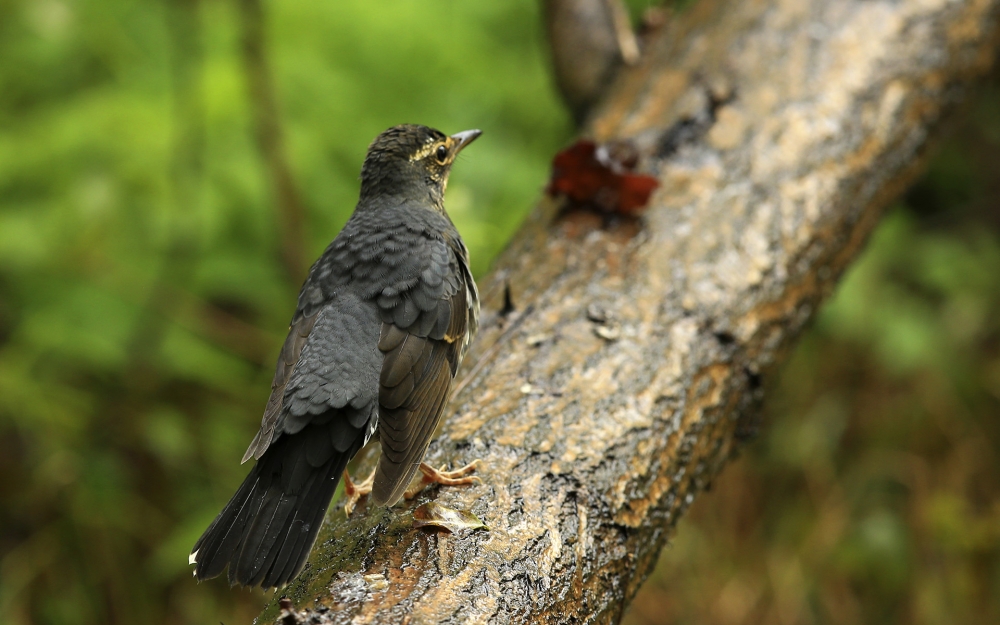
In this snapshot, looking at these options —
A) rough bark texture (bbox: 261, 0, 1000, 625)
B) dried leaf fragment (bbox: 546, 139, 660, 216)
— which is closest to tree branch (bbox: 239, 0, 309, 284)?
rough bark texture (bbox: 261, 0, 1000, 625)

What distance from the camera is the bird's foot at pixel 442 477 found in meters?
2.50

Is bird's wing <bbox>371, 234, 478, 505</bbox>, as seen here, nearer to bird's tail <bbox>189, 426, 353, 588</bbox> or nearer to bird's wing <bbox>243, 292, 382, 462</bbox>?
bird's wing <bbox>243, 292, 382, 462</bbox>

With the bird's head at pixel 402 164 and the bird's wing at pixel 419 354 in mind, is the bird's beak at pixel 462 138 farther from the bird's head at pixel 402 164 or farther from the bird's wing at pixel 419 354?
the bird's wing at pixel 419 354

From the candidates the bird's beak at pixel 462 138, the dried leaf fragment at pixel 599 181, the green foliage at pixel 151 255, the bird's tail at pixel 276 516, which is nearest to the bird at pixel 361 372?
the bird's tail at pixel 276 516

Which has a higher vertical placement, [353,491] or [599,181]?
[599,181]

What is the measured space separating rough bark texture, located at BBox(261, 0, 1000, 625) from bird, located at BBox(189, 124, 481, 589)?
0.53 feet

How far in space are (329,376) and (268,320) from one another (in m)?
3.14

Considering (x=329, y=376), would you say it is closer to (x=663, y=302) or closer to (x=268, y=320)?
(x=663, y=302)

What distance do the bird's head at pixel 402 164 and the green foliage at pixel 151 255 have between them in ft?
2.03

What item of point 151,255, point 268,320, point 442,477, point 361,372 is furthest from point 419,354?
point 151,255

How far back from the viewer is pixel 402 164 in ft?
11.2

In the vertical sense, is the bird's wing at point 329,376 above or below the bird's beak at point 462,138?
below

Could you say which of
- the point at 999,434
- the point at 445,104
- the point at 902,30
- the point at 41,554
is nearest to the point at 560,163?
the point at 902,30

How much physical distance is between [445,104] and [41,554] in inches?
152
